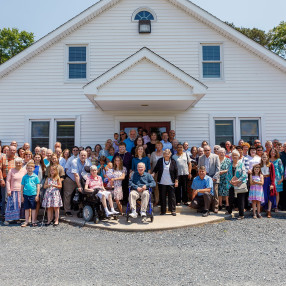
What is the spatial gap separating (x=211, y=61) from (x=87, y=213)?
7394 millimetres

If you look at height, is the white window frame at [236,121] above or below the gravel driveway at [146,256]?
above

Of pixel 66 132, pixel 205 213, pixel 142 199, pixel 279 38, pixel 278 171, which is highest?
pixel 279 38

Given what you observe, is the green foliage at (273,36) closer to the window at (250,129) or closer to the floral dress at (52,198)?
the window at (250,129)

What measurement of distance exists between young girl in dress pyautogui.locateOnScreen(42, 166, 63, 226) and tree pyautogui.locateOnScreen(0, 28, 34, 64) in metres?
32.2

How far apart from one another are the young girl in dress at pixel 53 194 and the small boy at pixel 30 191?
23 centimetres

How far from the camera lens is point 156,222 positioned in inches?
271

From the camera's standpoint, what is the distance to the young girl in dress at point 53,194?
6.90 metres

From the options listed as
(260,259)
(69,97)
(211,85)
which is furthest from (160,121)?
(260,259)

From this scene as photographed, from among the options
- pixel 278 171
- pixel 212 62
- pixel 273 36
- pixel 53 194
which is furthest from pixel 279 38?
pixel 53 194

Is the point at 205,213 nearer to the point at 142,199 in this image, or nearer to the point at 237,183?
the point at 237,183

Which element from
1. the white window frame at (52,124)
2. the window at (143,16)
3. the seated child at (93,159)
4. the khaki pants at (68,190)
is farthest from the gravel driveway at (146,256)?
the window at (143,16)

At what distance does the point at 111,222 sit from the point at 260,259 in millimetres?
3484

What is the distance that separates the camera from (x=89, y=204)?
705cm

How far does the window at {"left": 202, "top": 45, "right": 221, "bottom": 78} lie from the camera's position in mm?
11009
